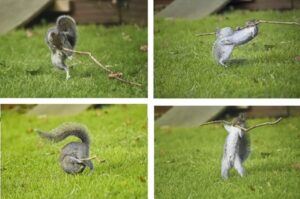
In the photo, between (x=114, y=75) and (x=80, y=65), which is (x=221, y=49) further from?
(x=80, y=65)

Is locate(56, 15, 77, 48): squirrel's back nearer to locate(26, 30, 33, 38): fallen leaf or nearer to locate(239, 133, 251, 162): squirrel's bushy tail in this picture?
locate(26, 30, 33, 38): fallen leaf

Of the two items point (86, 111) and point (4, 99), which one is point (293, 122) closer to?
point (86, 111)

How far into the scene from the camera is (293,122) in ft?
10.8

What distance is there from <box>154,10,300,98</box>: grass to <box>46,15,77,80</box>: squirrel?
397 millimetres

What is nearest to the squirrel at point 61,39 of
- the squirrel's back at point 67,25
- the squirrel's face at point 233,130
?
the squirrel's back at point 67,25

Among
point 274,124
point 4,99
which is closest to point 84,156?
point 4,99

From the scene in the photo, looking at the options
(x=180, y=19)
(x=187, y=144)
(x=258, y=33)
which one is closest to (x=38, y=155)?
(x=187, y=144)

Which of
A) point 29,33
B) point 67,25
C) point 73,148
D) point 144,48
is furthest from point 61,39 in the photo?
point 73,148

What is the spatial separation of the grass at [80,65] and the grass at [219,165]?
30 cm

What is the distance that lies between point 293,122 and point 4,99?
1.29 meters

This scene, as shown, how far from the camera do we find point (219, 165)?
3320 mm

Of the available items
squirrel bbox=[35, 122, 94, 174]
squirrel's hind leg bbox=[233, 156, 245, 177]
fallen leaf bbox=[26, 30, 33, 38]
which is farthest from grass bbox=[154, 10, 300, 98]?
fallen leaf bbox=[26, 30, 33, 38]

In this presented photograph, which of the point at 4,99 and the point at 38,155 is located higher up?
the point at 4,99

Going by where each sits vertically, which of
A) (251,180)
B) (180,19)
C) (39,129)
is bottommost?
(251,180)
